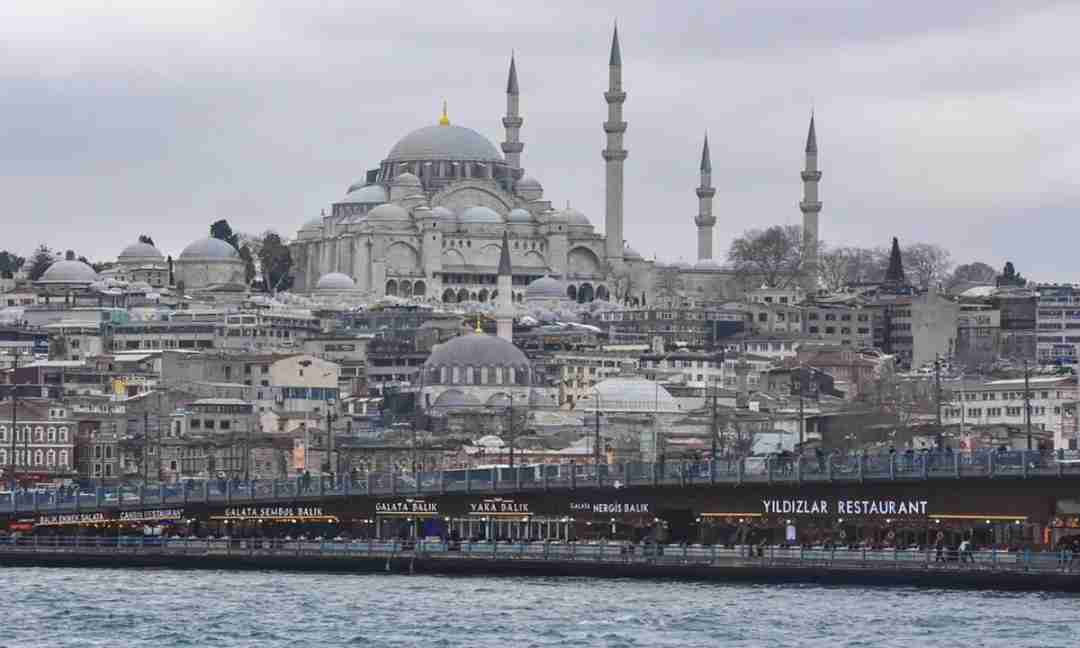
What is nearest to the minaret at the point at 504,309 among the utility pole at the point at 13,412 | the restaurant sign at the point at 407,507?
the utility pole at the point at 13,412

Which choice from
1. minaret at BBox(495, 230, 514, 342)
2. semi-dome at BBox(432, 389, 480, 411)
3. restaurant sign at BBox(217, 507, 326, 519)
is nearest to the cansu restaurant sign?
restaurant sign at BBox(217, 507, 326, 519)

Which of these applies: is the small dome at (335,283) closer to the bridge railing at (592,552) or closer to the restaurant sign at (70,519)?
the restaurant sign at (70,519)

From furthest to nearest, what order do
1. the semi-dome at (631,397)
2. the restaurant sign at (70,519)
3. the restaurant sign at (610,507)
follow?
the semi-dome at (631,397) → the restaurant sign at (70,519) → the restaurant sign at (610,507)

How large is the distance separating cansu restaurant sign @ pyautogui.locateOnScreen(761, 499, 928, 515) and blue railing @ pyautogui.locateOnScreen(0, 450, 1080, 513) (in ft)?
1.75

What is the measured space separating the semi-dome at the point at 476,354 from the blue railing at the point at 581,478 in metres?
65.0

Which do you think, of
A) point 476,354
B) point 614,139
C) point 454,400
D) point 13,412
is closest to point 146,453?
point 13,412

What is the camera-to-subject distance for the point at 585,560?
76688mm

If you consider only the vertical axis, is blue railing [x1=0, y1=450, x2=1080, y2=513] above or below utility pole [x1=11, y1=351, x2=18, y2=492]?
below

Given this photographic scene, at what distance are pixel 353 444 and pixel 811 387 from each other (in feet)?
101

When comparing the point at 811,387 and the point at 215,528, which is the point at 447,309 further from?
the point at 215,528

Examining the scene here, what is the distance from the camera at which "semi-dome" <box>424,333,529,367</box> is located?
6191 inches

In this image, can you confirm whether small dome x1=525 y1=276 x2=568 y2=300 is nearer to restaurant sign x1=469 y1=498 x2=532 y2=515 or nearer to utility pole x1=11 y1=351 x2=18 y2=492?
utility pole x1=11 y1=351 x2=18 y2=492

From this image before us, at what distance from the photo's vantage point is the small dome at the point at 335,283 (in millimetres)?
193500

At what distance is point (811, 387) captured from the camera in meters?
156
